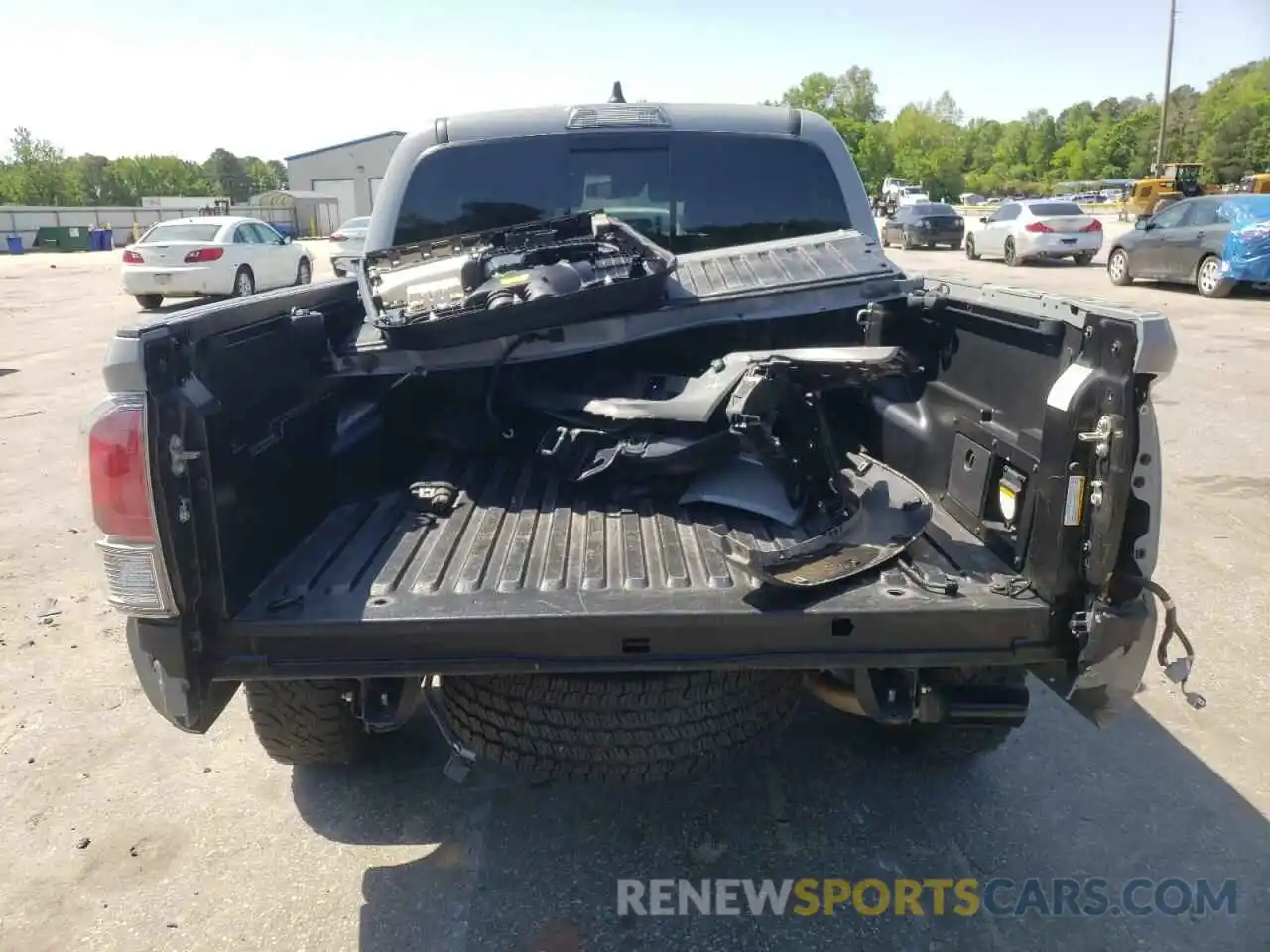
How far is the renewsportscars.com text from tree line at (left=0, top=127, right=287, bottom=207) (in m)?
92.3

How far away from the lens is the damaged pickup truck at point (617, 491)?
2.19 metres

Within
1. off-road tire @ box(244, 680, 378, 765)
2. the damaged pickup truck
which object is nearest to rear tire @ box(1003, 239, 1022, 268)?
the damaged pickup truck

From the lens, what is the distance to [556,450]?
3020mm

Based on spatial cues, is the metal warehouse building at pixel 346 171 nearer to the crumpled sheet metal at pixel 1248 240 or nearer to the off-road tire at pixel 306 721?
the crumpled sheet metal at pixel 1248 240

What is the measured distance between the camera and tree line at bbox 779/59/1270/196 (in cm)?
7006

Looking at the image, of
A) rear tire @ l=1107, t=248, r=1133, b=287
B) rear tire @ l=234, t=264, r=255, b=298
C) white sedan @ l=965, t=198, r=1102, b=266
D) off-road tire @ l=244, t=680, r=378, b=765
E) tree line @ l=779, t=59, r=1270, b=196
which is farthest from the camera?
tree line @ l=779, t=59, r=1270, b=196

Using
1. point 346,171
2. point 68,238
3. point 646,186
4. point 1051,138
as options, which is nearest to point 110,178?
point 346,171

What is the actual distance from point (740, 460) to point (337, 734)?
5.10 ft

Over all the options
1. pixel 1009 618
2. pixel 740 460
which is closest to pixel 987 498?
pixel 1009 618

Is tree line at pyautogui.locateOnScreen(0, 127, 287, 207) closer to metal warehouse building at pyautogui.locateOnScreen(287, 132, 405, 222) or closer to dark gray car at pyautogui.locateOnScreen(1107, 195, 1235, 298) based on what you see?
metal warehouse building at pyautogui.locateOnScreen(287, 132, 405, 222)

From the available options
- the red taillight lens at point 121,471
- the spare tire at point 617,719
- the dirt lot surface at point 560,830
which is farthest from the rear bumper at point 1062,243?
the red taillight lens at point 121,471

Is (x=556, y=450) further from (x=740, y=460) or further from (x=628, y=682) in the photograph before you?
(x=628, y=682)

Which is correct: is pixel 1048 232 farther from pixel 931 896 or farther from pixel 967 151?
pixel 967 151

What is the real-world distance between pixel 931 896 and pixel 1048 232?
22.2 meters
